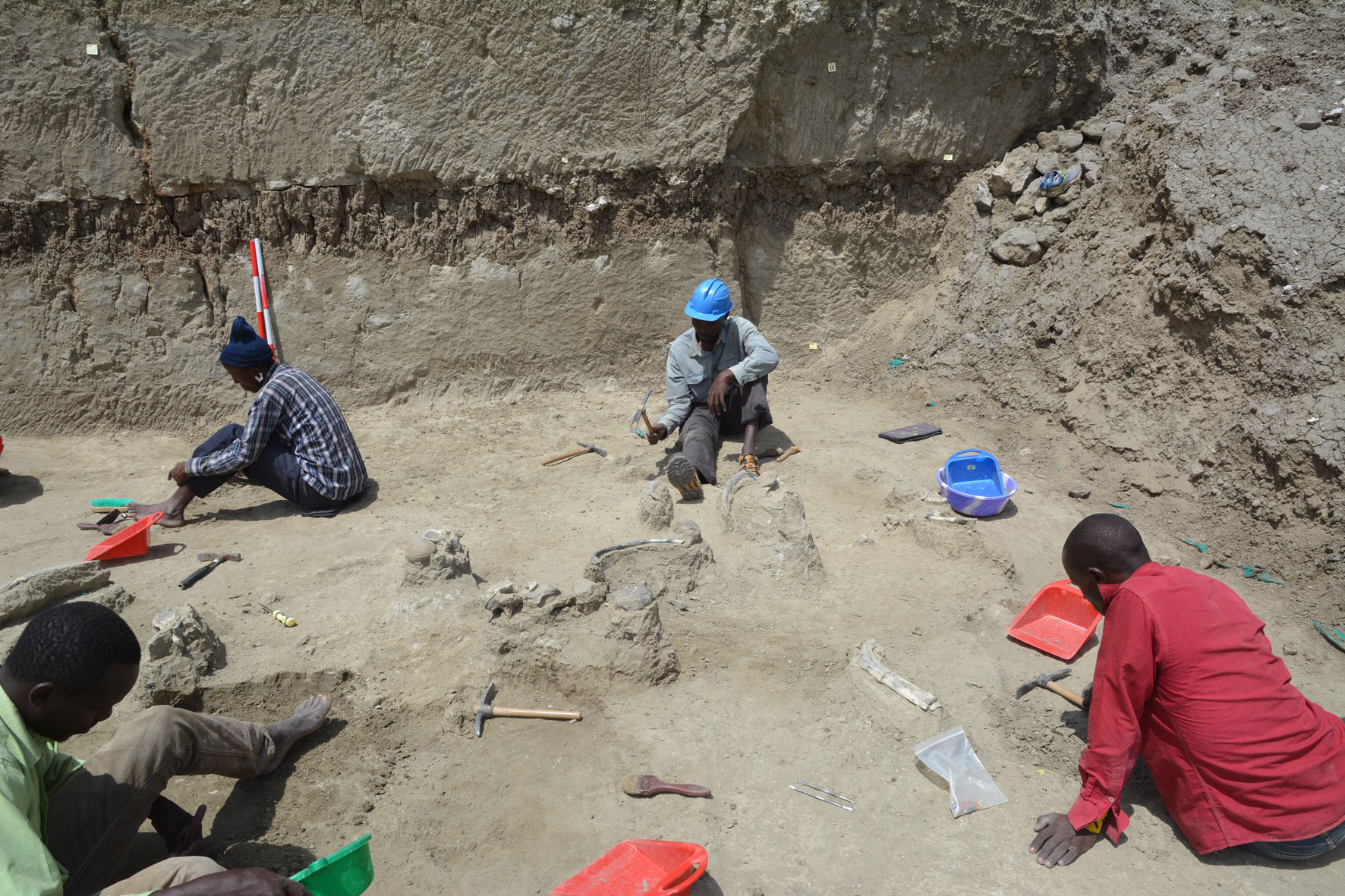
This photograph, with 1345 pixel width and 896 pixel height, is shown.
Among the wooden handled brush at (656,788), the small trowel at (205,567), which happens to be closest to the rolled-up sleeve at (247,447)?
the small trowel at (205,567)

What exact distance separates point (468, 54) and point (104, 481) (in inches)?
142

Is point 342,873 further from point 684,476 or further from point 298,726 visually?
point 684,476

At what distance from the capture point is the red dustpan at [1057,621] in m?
3.41

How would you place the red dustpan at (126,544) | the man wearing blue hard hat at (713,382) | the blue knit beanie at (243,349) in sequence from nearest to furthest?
the red dustpan at (126,544) → the blue knit beanie at (243,349) → the man wearing blue hard hat at (713,382)

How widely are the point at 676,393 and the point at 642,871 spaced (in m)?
3.46

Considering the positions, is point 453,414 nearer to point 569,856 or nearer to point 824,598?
point 824,598

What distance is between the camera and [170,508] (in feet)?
14.3

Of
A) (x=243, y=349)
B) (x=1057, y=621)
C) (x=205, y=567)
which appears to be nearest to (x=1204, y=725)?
(x=1057, y=621)

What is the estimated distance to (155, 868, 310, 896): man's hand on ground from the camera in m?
1.71

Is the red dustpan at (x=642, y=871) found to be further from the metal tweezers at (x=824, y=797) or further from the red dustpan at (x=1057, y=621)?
the red dustpan at (x=1057, y=621)

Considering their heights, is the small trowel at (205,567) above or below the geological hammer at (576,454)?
below

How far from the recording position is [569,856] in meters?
2.40

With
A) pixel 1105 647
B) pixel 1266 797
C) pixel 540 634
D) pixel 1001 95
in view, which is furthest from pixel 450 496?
pixel 1001 95

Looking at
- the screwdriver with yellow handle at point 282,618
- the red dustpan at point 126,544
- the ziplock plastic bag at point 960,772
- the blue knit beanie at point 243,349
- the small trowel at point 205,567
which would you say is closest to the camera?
the ziplock plastic bag at point 960,772
